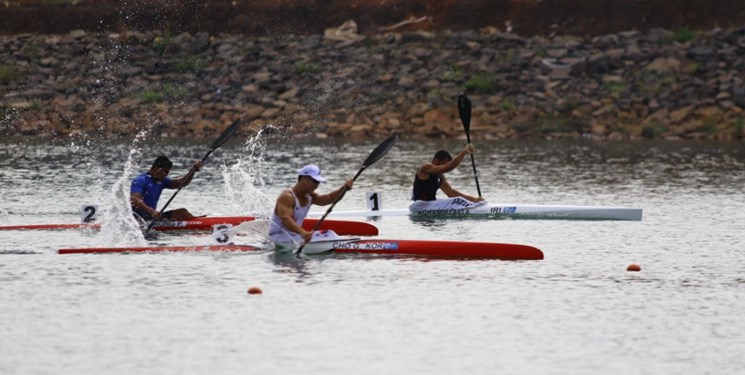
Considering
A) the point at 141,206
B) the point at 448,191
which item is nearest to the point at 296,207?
the point at 141,206

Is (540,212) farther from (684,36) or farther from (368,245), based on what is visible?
(684,36)

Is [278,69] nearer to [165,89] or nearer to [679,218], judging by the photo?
[165,89]

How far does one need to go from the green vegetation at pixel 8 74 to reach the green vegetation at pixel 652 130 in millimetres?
30845

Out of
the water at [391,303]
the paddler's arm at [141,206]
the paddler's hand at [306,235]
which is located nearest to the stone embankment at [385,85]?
the water at [391,303]

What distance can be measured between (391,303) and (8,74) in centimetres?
5977

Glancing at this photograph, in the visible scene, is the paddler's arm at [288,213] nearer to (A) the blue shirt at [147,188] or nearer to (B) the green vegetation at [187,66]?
(A) the blue shirt at [147,188]

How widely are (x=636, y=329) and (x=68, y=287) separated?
7.87 metres

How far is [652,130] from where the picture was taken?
67062 millimetres

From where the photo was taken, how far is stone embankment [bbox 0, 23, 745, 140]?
226ft

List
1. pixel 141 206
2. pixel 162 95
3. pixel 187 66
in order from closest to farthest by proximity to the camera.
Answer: pixel 141 206
pixel 162 95
pixel 187 66

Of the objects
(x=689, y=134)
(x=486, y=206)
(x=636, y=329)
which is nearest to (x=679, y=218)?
(x=486, y=206)

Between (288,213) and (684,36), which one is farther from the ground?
(684,36)

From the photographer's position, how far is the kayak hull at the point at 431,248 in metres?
24.1

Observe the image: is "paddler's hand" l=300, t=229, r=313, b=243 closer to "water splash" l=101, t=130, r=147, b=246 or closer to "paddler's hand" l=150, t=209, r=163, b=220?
"water splash" l=101, t=130, r=147, b=246
